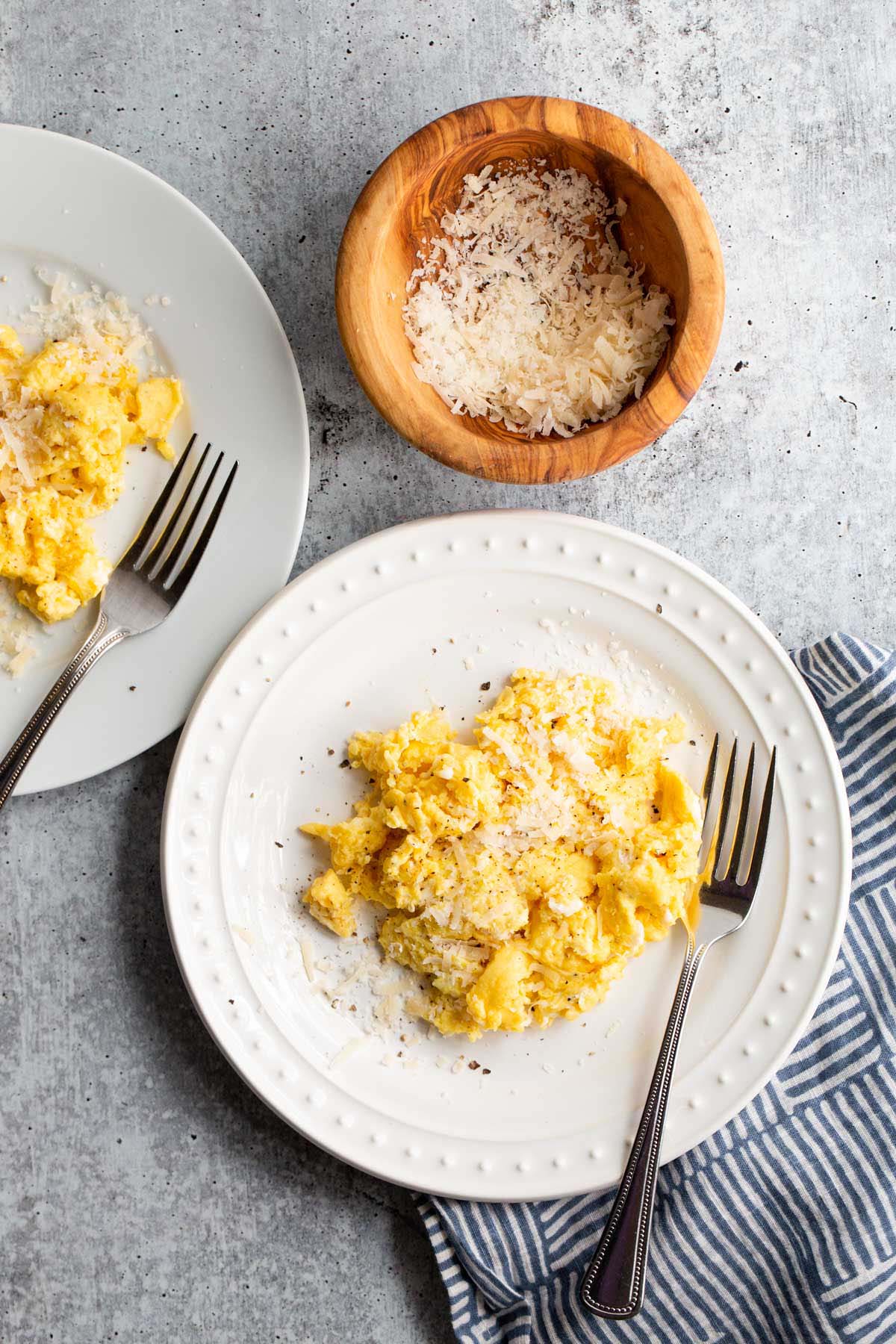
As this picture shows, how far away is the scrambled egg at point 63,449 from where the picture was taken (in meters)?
1.44

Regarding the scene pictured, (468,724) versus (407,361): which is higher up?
(407,361)

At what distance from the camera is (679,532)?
64.7 inches

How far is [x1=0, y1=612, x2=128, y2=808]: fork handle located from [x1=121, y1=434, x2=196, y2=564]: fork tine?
102 mm

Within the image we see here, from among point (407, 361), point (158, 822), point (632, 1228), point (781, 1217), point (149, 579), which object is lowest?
point (781, 1217)

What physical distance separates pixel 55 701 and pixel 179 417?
0.45 metres

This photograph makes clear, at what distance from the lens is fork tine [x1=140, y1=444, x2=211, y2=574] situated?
1.50m

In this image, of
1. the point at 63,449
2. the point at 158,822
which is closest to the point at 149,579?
the point at 63,449

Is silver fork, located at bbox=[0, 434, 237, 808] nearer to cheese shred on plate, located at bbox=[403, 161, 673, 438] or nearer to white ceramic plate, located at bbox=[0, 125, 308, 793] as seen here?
white ceramic plate, located at bbox=[0, 125, 308, 793]

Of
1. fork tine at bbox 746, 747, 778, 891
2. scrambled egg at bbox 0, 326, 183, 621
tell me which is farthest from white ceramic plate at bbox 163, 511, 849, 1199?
scrambled egg at bbox 0, 326, 183, 621

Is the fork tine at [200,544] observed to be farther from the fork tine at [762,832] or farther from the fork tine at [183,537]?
the fork tine at [762,832]

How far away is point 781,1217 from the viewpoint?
158 cm

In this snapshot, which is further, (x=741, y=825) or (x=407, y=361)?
(x=741, y=825)

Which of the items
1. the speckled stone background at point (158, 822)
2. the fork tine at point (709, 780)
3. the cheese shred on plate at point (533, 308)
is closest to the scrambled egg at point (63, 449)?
the speckled stone background at point (158, 822)

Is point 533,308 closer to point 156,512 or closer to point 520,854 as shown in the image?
point 156,512
